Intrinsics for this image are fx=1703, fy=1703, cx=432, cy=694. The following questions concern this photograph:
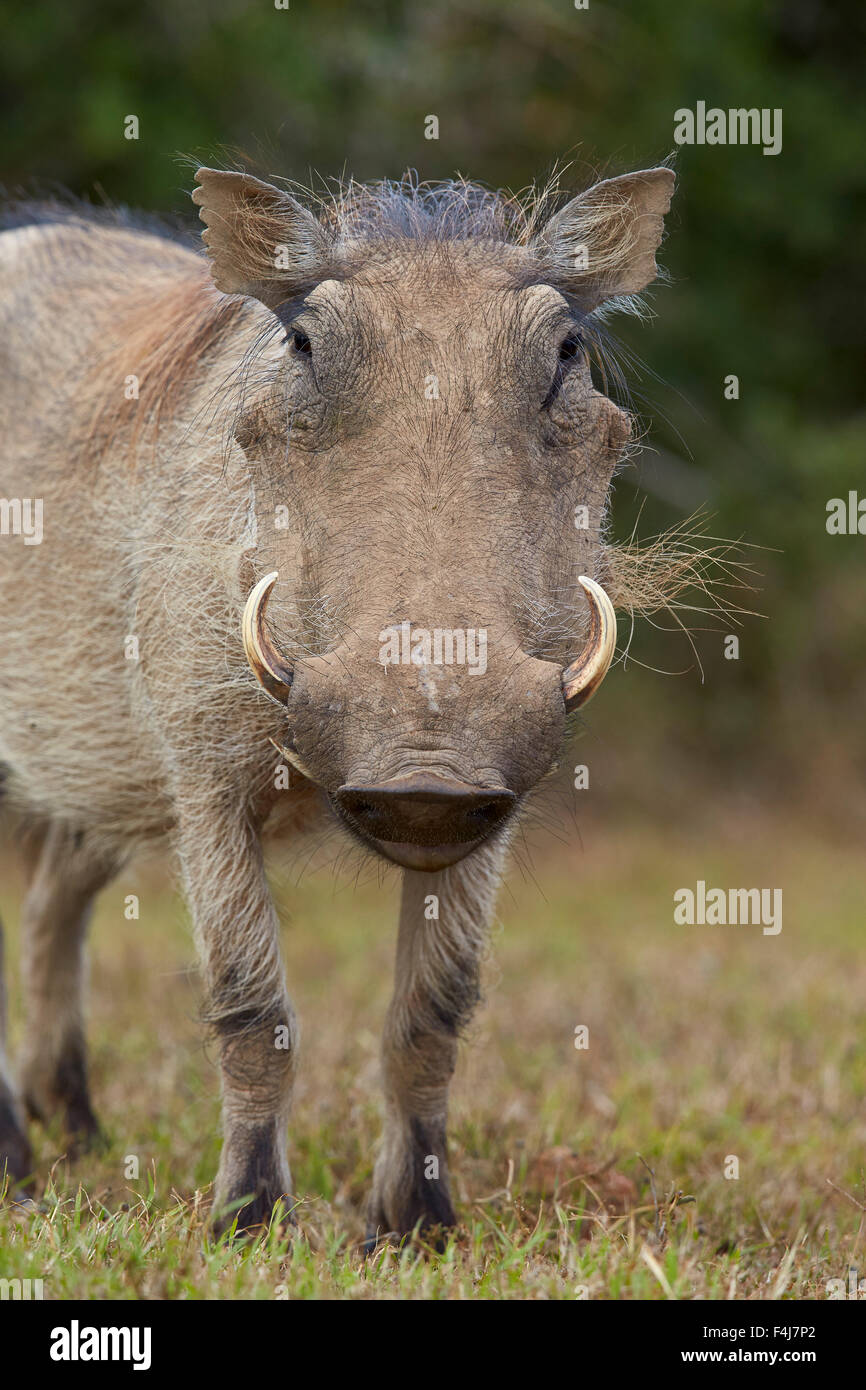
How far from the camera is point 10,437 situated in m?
4.46

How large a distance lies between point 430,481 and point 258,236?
2.30ft

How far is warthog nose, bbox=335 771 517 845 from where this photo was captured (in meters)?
2.68

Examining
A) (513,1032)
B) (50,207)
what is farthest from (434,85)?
(513,1032)

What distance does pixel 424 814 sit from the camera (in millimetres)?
2756

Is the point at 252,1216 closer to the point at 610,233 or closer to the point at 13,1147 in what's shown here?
the point at 13,1147

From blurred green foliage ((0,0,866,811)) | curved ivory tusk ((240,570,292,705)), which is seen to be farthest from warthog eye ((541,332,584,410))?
blurred green foliage ((0,0,866,811))

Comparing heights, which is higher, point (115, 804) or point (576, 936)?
point (115, 804)

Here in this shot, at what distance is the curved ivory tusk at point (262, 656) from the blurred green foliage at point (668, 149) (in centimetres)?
589

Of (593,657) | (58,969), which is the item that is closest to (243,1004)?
(593,657)

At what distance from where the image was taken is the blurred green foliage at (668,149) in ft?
30.0

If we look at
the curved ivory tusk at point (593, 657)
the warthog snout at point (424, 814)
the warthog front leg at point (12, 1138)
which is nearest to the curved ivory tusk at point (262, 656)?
the warthog snout at point (424, 814)

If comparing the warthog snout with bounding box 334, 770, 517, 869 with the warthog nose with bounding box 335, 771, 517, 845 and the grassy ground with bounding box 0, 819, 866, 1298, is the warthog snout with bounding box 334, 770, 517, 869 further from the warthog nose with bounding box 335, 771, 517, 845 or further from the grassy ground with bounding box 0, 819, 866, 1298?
the grassy ground with bounding box 0, 819, 866, 1298
